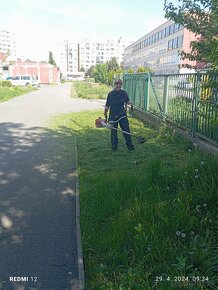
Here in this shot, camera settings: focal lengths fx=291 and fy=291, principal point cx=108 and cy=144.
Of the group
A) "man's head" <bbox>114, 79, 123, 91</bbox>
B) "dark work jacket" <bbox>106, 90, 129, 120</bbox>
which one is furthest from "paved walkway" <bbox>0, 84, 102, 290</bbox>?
"man's head" <bbox>114, 79, 123, 91</bbox>

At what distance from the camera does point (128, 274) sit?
279 cm

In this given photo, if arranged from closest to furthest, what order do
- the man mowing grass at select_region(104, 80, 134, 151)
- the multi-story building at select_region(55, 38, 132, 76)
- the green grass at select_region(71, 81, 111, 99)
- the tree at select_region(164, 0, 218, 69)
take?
the tree at select_region(164, 0, 218, 69) → the man mowing grass at select_region(104, 80, 134, 151) → the green grass at select_region(71, 81, 111, 99) → the multi-story building at select_region(55, 38, 132, 76)

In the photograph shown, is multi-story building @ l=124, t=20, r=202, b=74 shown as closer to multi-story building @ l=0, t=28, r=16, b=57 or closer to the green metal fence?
the green metal fence

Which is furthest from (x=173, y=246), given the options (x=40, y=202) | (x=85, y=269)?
(x=40, y=202)

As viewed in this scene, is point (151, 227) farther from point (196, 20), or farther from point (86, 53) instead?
point (86, 53)

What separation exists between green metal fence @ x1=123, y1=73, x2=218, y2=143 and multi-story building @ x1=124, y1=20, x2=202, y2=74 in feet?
137

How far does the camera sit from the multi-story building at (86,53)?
569 feet

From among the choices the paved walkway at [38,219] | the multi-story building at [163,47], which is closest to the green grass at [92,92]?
the paved walkway at [38,219]

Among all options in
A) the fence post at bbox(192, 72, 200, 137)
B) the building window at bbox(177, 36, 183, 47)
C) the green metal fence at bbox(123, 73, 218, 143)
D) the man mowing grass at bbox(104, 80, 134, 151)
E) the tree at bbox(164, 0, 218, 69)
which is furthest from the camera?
the building window at bbox(177, 36, 183, 47)

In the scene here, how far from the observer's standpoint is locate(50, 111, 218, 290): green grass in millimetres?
2814

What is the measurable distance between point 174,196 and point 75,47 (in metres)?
184

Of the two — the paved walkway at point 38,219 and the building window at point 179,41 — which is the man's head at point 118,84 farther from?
the building window at point 179,41

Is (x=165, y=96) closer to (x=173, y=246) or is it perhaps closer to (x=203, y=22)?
(x=203, y=22)

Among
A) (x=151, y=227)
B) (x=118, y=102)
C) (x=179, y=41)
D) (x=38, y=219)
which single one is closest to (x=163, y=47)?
(x=179, y=41)
